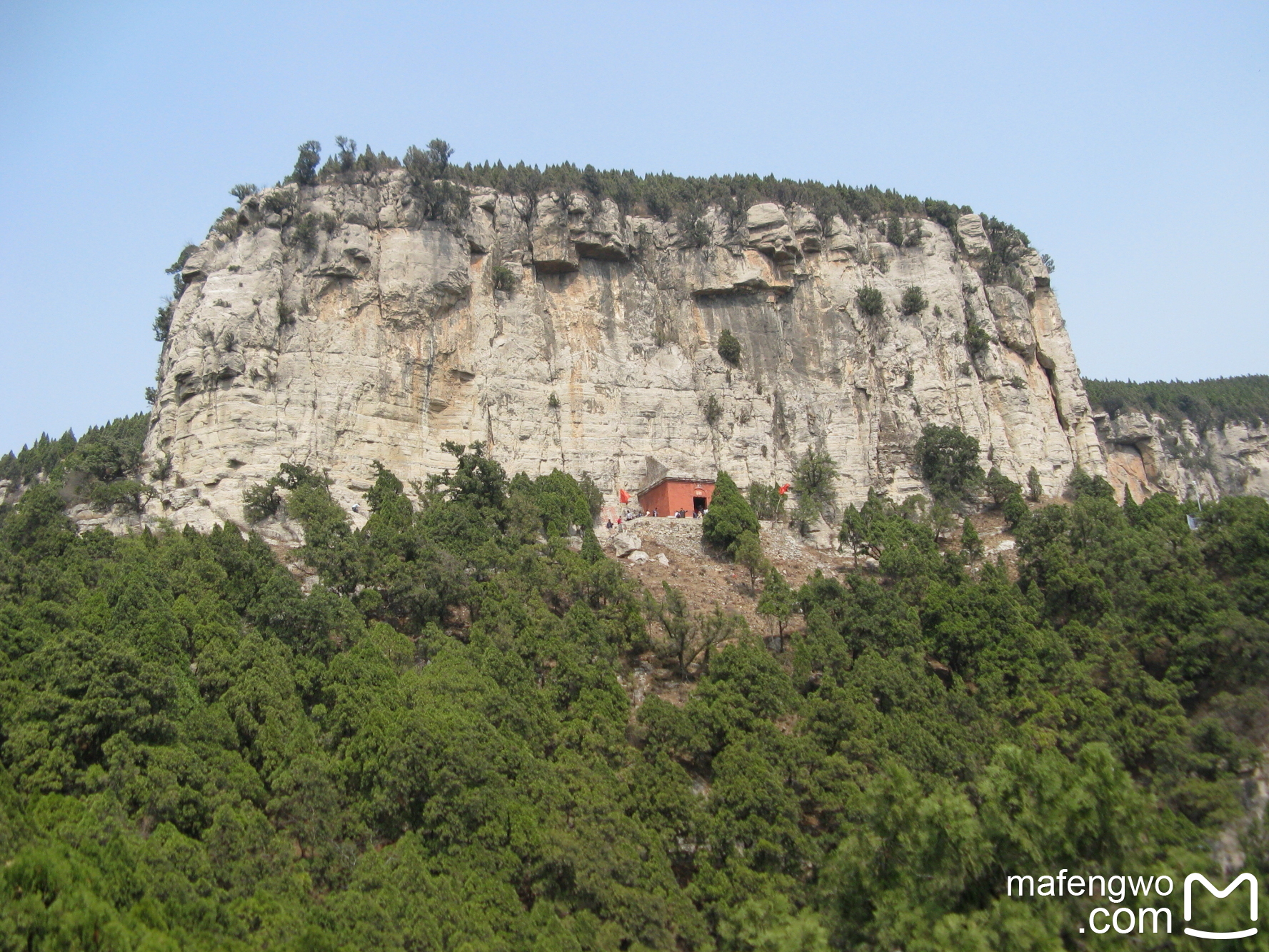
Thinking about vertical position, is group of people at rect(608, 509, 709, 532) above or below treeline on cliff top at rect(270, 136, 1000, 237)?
below

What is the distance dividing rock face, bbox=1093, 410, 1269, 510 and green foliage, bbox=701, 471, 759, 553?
26.1m

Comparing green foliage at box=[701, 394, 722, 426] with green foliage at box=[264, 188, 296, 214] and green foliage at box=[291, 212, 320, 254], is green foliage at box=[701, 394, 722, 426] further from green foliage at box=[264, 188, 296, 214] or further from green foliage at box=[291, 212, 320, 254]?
green foliage at box=[264, 188, 296, 214]

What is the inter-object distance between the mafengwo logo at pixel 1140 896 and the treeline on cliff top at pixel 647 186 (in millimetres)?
39129

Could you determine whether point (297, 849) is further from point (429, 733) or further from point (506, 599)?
point (506, 599)

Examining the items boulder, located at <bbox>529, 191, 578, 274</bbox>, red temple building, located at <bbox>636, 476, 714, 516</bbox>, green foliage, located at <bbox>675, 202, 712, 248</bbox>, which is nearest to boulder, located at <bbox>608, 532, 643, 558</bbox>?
red temple building, located at <bbox>636, 476, 714, 516</bbox>

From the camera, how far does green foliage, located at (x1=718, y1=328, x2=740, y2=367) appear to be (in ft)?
168

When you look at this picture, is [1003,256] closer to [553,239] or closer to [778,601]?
[553,239]

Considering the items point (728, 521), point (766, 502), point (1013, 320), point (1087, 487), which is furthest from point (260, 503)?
point (1013, 320)

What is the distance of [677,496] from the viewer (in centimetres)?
4538

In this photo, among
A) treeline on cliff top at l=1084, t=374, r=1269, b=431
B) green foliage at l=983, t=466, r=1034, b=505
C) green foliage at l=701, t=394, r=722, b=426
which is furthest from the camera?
treeline on cliff top at l=1084, t=374, r=1269, b=431

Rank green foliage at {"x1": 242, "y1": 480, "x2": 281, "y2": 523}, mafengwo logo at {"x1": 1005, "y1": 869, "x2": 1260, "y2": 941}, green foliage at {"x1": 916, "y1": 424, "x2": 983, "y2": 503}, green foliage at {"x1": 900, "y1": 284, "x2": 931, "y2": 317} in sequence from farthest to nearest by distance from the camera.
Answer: green foliage at {"x1": 900, "y1": 284, "x2": 931, "y2": 317}
green foliage at {"x1": 916, "y1": 424, "x2": 983, "y2": 503}
green foliage at {"x1": 242, "y1": 480, "x2": 281, "y2": 523}
mafengwo logo at {"x1": 1005, "y1": 869, "x2": 1260, "y2": 941}

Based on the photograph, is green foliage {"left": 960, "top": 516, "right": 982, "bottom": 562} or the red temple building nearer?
green foliage {"left": 960, "top": 516, "right": 982, "bottom": 562}

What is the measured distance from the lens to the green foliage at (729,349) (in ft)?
168

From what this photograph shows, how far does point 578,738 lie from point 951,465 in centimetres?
2661
